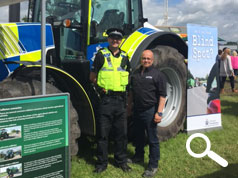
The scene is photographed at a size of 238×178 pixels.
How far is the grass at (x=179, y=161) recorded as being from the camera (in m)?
3.43

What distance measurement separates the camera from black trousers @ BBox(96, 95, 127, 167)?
3252 mm

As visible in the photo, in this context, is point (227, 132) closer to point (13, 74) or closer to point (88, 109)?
point (88, 109)

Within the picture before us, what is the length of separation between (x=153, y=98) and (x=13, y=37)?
167 centimetres

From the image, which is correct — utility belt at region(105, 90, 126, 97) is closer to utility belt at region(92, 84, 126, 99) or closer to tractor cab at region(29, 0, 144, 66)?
utility belt at region(92, 84, 126, 99)

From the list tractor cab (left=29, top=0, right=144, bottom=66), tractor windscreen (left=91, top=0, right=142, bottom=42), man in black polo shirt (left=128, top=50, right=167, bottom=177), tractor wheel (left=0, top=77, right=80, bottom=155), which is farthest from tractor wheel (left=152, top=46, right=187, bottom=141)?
tractor wheel (left=0, top=77, right=80, bottom=155)

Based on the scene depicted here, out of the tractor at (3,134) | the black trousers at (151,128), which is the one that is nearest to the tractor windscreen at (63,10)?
the black trousers at (151,128)

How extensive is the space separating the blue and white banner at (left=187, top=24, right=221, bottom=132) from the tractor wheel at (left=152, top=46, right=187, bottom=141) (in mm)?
137

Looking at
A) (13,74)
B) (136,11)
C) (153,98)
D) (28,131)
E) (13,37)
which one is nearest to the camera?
(28,131)

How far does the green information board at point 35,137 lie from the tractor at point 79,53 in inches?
18.5

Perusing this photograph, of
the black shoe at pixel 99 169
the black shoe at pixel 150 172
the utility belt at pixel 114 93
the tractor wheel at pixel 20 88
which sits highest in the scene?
the tractor wheel at pixel 20 88

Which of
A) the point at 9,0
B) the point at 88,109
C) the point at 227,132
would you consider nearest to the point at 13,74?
the point at 9,0

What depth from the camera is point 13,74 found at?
2895 mm

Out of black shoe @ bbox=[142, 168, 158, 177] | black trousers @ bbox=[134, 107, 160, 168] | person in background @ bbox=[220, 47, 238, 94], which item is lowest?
black shoe @ bbox=[142, 168, 158, 177]

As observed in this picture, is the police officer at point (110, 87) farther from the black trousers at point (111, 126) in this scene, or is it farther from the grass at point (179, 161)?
the grass at point (179, 161)
